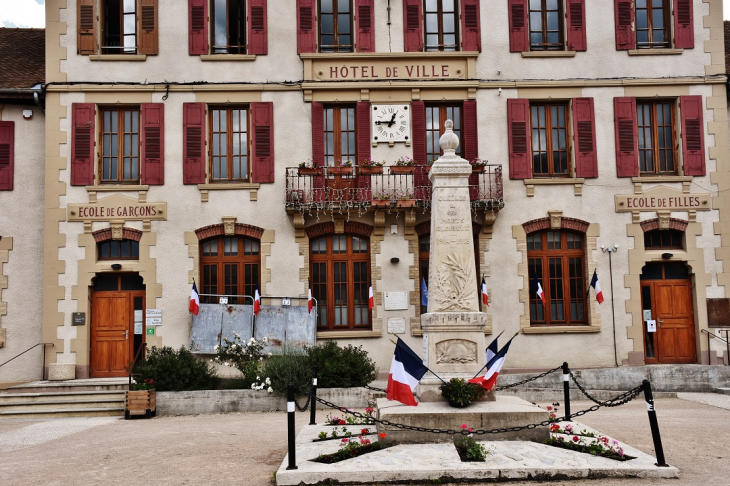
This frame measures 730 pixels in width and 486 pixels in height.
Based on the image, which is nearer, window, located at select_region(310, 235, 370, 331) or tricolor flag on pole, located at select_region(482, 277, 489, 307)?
tricolor flag on pole, located at select_region(482, 277, 489, 307)

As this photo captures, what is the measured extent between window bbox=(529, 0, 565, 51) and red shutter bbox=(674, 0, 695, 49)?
2.80 m

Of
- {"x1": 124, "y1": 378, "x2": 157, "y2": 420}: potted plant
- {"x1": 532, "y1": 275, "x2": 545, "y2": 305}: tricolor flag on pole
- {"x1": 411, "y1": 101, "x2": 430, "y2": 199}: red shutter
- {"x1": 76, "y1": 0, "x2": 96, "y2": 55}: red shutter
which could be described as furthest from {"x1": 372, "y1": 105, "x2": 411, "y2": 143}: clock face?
{"x1": 124, "y1": 378, "x2": 157, "y2": 420}: potted plant

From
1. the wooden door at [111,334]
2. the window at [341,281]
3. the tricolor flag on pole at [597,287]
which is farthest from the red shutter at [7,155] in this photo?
the tricolor flag on pole at [597,287]

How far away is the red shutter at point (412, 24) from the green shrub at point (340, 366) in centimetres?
782

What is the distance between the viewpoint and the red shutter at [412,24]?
1850 cm

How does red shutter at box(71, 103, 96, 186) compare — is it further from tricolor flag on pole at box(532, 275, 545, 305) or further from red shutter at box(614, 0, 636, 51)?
red shutter at box(614, 0, 636, 51)

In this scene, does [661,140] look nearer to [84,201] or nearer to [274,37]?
[274,37]

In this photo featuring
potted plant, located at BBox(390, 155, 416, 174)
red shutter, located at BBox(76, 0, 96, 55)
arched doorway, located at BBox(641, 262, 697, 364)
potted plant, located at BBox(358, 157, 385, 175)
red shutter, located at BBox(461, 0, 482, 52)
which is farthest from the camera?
red shutter, located at BBox(461, 0, 482, 52)

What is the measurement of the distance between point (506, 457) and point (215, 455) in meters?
3.71

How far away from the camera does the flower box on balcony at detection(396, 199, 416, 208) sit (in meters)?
17.5

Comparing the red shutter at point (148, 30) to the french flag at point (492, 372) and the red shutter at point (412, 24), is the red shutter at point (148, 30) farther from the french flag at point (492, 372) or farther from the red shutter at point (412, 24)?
the french flag at point (492, 372)

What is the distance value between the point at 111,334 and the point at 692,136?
14864 millimetres

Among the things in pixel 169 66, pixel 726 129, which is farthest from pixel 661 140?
pixel 169 66

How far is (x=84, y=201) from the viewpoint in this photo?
1784 cm
